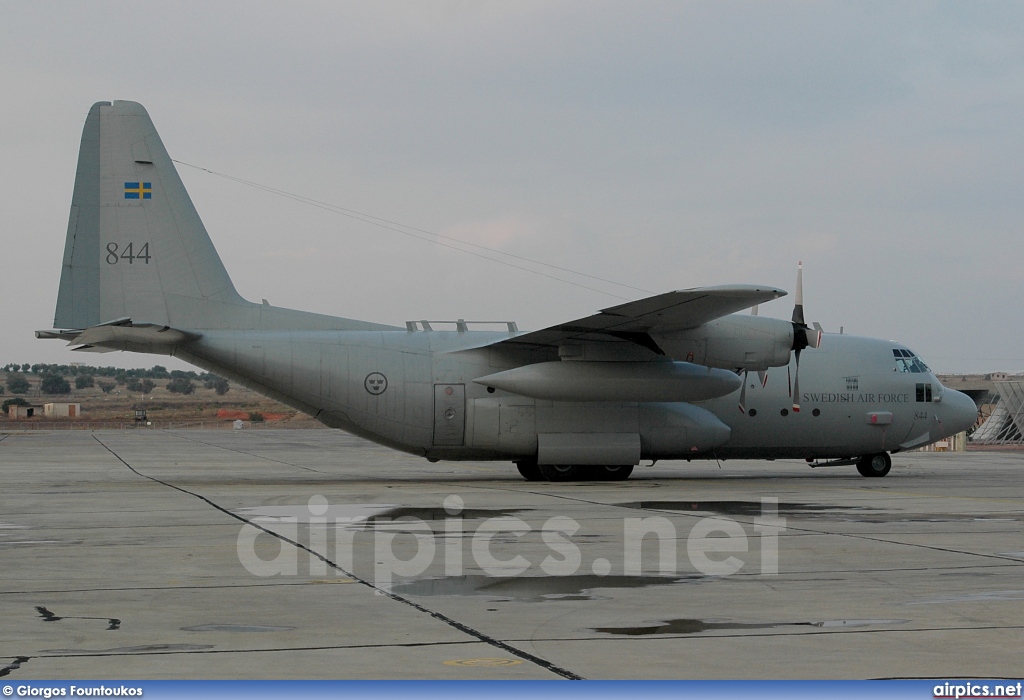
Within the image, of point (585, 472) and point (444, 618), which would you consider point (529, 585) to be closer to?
point (444, 618)

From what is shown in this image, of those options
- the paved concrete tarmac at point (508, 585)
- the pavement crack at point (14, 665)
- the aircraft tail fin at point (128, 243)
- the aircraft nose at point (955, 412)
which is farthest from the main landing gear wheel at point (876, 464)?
the pavement crack at point (14, 665)

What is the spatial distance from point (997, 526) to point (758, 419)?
11682mm

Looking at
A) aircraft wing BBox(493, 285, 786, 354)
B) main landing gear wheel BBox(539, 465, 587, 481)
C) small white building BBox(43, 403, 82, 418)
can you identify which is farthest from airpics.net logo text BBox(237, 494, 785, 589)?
→ small white building BBox(43, 403, 82, 418)

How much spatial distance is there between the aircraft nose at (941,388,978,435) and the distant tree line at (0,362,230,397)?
12472cm

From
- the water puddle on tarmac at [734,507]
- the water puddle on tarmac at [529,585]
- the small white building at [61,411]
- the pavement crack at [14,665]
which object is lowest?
the water puddle on tarmac at [529,585]

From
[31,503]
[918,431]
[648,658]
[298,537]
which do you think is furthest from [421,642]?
[918,431]

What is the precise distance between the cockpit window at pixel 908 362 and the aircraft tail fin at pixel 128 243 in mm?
17043

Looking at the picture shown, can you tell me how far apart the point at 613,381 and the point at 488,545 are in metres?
11.8

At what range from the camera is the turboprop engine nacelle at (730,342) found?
23814mm

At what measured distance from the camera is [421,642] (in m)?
7.42

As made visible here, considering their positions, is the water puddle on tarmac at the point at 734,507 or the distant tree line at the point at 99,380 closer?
the water puddle on tarmac at the point at 734,507

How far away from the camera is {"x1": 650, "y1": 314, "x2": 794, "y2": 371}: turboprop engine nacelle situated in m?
23.8

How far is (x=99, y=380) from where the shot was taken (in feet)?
598

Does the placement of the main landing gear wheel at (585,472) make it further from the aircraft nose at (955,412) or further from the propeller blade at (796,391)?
the aircraft nose at (955,412)
